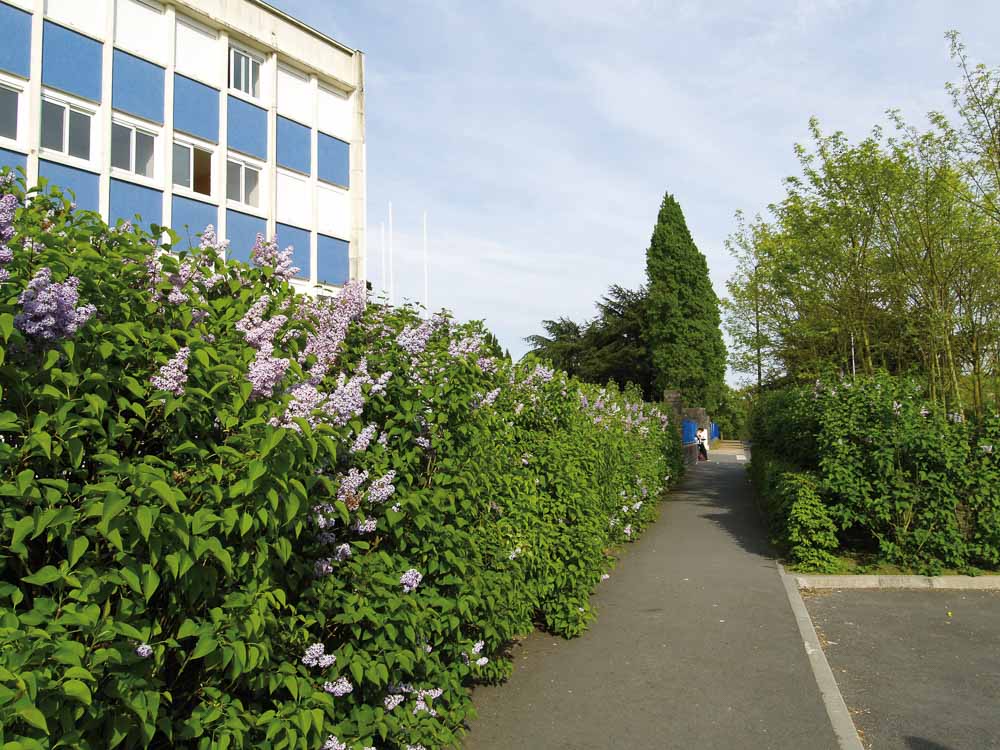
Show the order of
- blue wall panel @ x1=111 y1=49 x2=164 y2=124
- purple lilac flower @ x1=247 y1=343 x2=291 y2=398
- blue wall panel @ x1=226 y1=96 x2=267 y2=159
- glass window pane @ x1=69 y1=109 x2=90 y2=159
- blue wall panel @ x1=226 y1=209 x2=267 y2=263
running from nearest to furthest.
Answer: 1. purple lilac flower @ x1=247 y1=343 x2=291 y2=398
2. glass window pane @ x1=69 y1=109 x2=90 y2=159
3. blue wall panel @ x1=111 y1=49 x2=164 y2=124
4. blue wall panel @ x1=226 y1=209 x2=267 y2=263
5. blue wall panel @ x1=226 y1=96 x2=267 y2=159

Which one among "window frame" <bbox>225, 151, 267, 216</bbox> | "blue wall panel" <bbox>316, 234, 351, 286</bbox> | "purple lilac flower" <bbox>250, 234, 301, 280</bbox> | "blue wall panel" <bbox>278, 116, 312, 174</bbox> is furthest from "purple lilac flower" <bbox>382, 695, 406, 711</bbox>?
"blue wall panel" <bbox>278, 116, 312, 174</bbox>

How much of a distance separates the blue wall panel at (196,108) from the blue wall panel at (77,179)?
119 inches

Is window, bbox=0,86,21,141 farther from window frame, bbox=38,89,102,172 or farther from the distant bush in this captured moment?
the distant bush

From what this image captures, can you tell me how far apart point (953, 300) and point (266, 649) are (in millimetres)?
12751

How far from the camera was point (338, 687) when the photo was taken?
314 cm

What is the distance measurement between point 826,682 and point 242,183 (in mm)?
21428

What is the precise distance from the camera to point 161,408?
2.56m

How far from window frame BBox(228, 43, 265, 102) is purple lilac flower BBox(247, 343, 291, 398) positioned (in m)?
22.4

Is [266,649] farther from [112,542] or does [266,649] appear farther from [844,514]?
[844,514]

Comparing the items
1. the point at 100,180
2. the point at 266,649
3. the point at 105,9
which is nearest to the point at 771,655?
the point at 266,649

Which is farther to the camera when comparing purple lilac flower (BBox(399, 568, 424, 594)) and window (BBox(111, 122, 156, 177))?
window (BBox(111, 122, 156, 177))

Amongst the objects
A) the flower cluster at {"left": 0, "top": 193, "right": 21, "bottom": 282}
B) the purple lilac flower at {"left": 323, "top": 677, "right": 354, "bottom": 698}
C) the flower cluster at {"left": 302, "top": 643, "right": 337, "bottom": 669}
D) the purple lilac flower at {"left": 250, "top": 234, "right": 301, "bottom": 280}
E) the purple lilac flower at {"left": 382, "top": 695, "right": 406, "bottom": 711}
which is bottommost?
the purple lilac flower at {"left": 382, "top": 695, "right": 406, "bottom": 711}

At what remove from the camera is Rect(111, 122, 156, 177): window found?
19.6 meters

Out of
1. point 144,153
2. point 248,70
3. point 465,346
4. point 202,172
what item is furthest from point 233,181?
point 465,346
